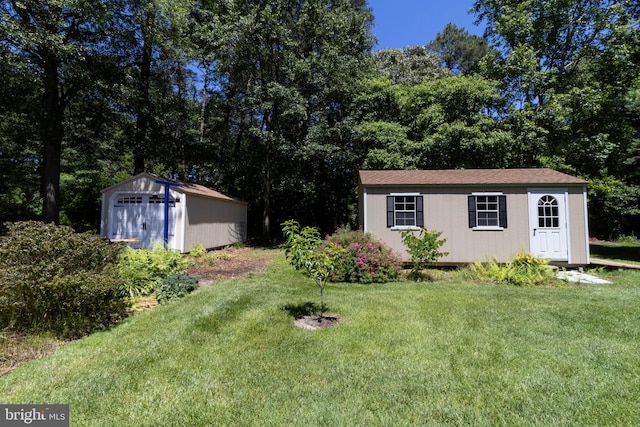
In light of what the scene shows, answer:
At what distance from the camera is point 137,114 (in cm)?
1338

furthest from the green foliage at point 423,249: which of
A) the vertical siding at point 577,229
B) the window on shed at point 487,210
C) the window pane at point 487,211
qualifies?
the vertical siding at point 577,229

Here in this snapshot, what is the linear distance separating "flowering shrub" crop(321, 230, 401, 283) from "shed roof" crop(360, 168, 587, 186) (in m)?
2.28

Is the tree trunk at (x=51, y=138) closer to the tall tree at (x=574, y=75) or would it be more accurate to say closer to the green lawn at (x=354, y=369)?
the green lawn at (x=354, y=369)

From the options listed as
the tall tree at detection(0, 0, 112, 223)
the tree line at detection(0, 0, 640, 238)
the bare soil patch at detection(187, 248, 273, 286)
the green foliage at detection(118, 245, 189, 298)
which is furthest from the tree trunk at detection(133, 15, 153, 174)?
the green foliage at detection(118, 245, 189, 298)

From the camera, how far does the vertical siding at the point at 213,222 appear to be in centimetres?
1154

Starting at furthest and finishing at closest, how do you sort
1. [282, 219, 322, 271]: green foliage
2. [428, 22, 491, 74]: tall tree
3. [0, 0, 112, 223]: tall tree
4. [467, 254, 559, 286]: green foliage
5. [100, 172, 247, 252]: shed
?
[428, 22, 491, 74]: tall tree, [100, 172, 247, 252]: shed, [0, 0, 112, 223]: tall tree, [467, 254, 559, 286]: green foliage, [282, 219, 322, 271]: green foliage

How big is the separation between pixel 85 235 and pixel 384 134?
42.4 feet

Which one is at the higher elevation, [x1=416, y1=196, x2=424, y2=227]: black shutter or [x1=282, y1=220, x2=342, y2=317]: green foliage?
[x1=416, y1=196, x2=424, y2=227]: black shutter

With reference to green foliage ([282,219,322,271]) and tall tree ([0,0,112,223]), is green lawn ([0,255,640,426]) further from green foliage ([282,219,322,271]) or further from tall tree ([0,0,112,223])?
tall tree ([0,0,112,223])

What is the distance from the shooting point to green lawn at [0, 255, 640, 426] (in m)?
2.35

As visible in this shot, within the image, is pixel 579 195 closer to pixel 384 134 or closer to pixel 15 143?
pixel 384 134

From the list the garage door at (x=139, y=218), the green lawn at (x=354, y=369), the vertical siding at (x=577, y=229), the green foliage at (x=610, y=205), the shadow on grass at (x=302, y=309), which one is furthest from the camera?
the green foliage at (x=610, y=205)

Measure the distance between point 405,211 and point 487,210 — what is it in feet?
7.53

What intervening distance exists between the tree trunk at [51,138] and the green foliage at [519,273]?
1368 centimetres
